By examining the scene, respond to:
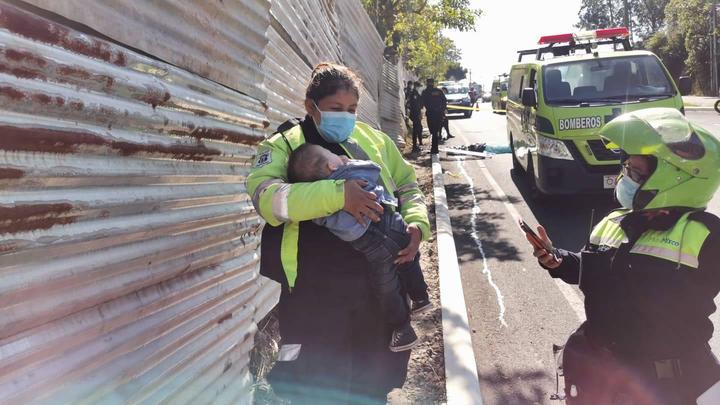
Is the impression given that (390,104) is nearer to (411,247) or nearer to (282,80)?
(282,80)

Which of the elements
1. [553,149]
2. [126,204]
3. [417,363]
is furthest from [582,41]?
[126,204]

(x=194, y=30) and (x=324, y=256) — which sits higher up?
(x=194, y=30)

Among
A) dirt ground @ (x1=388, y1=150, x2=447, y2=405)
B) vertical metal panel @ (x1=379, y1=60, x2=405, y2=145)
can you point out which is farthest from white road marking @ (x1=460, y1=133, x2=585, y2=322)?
vertical metal panel @ (x1=379, y1=60, x2=405, y2=145)

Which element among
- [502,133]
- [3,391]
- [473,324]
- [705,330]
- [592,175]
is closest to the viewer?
[3,391]

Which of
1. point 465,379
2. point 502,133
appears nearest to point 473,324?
point 465,379

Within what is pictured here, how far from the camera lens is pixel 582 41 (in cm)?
1060

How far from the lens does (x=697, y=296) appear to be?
1933 mm

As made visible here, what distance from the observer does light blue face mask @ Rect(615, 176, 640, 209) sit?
216 centimetres

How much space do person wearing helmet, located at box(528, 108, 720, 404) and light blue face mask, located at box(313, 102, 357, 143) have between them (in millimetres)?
991

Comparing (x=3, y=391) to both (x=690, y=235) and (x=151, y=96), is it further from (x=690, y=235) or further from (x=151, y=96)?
(x=690, y=235)

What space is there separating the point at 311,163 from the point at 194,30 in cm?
91

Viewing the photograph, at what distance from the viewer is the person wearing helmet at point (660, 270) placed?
192 cm

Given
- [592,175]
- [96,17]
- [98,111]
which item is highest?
[96,17]

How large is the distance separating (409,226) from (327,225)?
1.25ft
